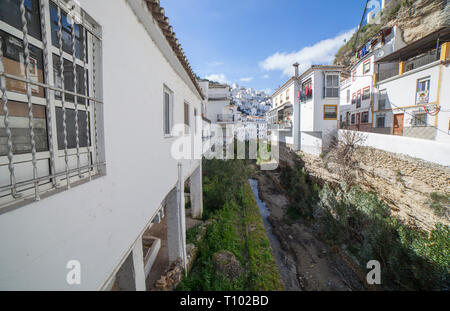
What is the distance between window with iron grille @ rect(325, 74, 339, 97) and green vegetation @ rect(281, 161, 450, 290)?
9563 mm

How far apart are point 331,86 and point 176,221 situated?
61.2 ft

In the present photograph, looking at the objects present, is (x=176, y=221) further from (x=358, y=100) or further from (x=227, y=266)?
(x=358, y=100)

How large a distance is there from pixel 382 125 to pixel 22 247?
22.0 meters

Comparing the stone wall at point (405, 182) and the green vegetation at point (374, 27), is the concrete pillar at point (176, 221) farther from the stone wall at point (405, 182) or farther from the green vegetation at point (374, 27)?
the green vegetation at point (374, 27)

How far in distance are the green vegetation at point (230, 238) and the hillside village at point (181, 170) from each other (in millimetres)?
73

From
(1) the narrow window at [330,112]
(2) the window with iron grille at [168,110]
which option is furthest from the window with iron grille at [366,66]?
(2) the window with iron grille at [168,110]

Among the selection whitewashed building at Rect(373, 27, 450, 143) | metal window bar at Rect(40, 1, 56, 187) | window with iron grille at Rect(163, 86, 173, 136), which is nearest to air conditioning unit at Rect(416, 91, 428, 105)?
whitewashed building at Rect(373, 27, 450, 143)

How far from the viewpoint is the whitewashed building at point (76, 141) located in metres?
1.19

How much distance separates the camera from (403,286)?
6730mm

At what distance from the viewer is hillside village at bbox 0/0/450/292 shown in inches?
52.6

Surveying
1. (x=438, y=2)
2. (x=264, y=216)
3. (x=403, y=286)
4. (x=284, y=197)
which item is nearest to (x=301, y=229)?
(x=264, y=216)

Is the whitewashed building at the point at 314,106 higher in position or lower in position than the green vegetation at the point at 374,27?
lower
